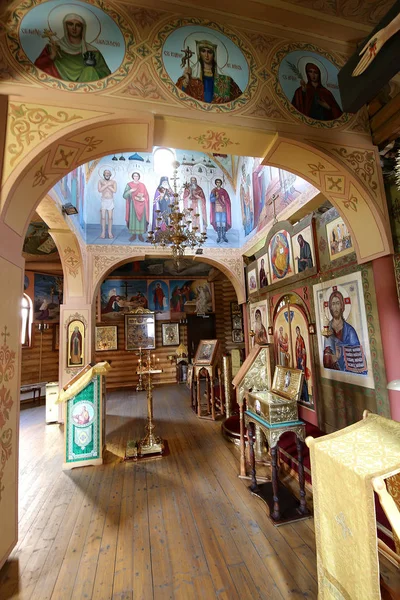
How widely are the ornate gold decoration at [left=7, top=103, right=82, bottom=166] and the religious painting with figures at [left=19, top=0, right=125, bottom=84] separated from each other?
0.32 m

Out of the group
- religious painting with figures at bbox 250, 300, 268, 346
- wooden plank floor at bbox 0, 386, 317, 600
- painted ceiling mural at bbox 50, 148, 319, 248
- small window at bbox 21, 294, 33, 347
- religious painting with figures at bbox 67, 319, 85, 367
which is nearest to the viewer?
wooden plank floor at bbox 0, 386, 317, 600

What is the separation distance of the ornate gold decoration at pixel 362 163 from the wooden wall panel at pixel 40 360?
11.2 metres

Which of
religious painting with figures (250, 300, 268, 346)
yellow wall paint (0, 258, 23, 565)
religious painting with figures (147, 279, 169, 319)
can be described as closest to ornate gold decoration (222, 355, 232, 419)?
religious painting with figures (250, 300, 268, 346)

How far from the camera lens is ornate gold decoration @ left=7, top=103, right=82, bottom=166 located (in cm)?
231

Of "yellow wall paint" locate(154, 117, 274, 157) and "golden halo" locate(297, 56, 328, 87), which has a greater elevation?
"golden halo" locate(297, 56, 328, 87)

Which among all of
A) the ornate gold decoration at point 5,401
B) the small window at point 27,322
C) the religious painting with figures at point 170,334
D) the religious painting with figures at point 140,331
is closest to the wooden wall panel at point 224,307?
the religious painting with figures at point 170,334

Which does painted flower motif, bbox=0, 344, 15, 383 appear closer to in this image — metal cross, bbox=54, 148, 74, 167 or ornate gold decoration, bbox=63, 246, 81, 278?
metal cross, bbox=54, 148, 74, 167

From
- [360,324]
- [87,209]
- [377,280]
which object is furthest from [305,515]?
[87,209]

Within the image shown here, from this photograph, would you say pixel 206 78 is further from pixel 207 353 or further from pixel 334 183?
pixel 207 353

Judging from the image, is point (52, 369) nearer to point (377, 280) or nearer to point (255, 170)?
point (255, 170)

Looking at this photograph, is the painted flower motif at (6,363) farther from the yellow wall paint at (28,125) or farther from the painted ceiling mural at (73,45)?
the painted ceiling mural at (73,45)

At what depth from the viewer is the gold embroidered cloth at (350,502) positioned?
1.25 metres

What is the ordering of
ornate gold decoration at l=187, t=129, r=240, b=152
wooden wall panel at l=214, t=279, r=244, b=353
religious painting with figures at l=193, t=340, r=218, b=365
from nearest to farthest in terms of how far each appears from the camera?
ornate gold decoration at l=187, t=129, r=240, b=152 → religious painting with figures at l=193, t=340, r=218, b=365 → wooden wall panel at l=214, t=279, r=244, b=353

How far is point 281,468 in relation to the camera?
388cm
